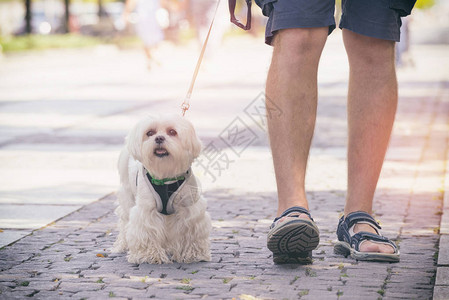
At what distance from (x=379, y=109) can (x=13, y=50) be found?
2504cm

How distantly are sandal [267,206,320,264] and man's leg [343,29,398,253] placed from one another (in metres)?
0.44

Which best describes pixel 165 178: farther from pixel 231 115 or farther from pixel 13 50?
pixel 13 50

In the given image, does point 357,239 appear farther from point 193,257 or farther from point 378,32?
point 378,32

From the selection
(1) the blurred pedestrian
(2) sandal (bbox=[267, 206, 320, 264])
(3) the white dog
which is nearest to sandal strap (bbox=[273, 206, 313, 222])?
(2) sandal (bbox=[267, 206, 320, 264])

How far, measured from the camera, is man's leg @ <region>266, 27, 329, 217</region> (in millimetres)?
3777

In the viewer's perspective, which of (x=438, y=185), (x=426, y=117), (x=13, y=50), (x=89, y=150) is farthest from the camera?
(x=13, y=50)

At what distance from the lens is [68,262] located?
3.93m

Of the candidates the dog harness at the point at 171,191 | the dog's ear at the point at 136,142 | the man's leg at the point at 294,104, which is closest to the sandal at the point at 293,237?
the man's leg at the point at 294,104

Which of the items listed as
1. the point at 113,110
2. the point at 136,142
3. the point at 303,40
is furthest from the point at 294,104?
the point at 113,110

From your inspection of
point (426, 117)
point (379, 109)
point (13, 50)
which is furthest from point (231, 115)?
point (13, 50)

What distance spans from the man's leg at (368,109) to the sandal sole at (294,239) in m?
0.50

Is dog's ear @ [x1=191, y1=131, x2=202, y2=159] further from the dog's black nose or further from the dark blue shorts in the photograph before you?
the dark blue shorts

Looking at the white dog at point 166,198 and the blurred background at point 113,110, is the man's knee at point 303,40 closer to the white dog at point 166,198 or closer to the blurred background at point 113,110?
the white dog at point 166,198

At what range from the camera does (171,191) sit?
12.9 ft
